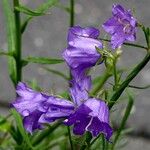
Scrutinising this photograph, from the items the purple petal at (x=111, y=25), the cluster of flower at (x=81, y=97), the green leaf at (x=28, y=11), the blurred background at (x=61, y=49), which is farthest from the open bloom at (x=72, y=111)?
the blurred background at (x=61, y=49)

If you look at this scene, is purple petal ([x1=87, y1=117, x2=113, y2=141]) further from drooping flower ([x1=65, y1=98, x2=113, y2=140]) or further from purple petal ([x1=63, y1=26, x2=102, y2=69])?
purple petal ([x1=63, y1=26, x2=102, y2=69])

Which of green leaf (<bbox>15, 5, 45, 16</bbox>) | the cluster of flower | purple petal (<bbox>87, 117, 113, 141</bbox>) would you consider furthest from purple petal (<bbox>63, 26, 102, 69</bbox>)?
green leaf (<bbox>15, 5, 45, 16</bbox>)

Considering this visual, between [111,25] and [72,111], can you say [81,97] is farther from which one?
[111,25]

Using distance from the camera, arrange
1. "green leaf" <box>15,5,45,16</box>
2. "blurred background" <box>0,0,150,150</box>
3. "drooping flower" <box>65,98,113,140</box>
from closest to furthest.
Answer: "drooping flower" <box>65,98,113,140</box> < "green leaf" <box>15,5,45,16</box> < "blurred background" <box>0,0,150,150</box>

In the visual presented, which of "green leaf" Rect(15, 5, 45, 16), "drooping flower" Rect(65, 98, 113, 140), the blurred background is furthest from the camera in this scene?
the blurred background

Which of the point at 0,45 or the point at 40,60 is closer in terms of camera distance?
the point at 40,60

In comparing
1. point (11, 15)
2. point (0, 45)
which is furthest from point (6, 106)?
point (11, 15)

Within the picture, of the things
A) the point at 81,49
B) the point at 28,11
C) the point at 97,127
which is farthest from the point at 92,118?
the point at 28,11

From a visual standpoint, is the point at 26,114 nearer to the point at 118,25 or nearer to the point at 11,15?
the point at 118,25
